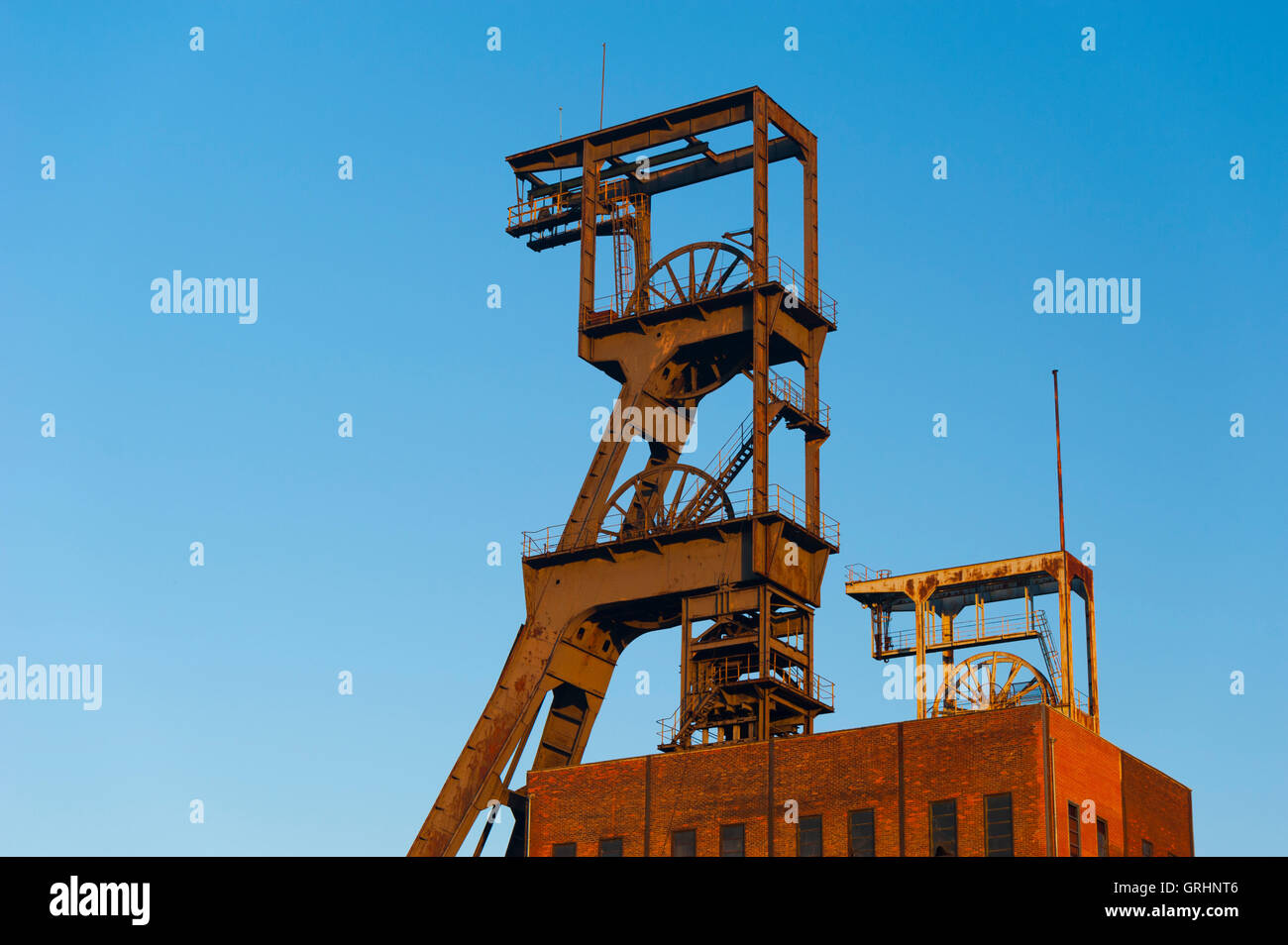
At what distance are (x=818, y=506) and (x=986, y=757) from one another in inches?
450

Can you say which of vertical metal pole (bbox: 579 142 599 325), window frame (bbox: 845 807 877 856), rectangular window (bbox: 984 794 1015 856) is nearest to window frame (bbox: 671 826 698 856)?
window frame (bbox: 845 807 877 856)

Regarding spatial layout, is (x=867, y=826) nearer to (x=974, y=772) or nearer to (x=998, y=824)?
(x=974, y=772)

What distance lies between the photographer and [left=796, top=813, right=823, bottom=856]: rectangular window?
154 ft

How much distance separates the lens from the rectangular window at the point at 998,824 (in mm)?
44188

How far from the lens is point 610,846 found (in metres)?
49.3

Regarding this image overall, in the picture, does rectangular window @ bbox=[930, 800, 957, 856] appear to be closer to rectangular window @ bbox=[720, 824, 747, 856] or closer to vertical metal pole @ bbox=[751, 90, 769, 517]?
rectangular window @ bbox=[720, 824, 747, 856]

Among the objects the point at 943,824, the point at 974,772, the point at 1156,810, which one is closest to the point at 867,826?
the point at 943,824

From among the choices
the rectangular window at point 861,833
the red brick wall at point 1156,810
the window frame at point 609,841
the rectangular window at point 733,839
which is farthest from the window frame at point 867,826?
the red brick wall at point 1156,810

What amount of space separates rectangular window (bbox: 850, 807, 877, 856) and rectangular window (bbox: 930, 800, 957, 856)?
150cm

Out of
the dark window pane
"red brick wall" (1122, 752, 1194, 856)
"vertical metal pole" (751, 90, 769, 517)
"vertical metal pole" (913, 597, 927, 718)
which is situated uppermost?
"vertical metal pole" (751, 90, 769, 517)
